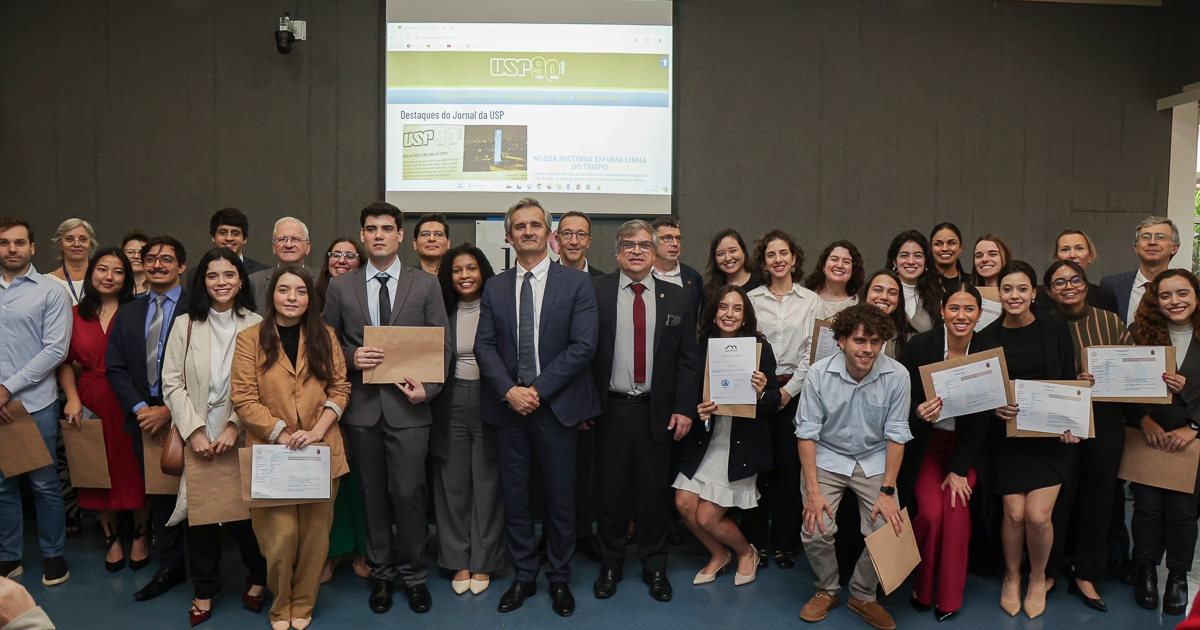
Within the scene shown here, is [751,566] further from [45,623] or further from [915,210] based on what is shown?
[915,210]

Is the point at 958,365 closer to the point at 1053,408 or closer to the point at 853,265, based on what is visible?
the point at 1053,408

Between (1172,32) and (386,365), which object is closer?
(386,365)

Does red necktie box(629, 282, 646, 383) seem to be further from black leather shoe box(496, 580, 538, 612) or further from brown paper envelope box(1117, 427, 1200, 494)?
brown paper envelope box(1117, 427, 1200, 494)

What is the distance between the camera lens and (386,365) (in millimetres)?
3029

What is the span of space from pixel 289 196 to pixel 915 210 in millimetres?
5411

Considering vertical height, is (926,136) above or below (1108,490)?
above

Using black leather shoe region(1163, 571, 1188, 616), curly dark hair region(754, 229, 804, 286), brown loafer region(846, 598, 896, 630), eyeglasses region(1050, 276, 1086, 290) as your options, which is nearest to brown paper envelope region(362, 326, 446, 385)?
curly dark hair region(754, 229, 804, 286)

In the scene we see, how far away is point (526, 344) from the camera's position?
3.13m

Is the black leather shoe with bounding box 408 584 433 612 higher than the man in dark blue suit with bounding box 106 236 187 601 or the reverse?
the reverse

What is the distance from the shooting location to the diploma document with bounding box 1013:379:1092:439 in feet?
9.80

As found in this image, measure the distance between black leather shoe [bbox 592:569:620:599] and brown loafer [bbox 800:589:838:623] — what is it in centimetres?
86

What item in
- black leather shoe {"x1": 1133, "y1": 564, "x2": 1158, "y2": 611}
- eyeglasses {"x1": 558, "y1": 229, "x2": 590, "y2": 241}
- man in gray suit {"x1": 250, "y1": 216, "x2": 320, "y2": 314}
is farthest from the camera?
eyeglasses {"x1": 558, "y1": 229, "x2": 590, "y2": 241}

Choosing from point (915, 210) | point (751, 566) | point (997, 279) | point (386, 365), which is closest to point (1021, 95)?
point (915, 210)

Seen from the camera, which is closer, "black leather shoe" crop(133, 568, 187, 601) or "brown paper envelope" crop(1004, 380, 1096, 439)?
"brown paper envelope" crop(1004, 380, 1096, 439)
